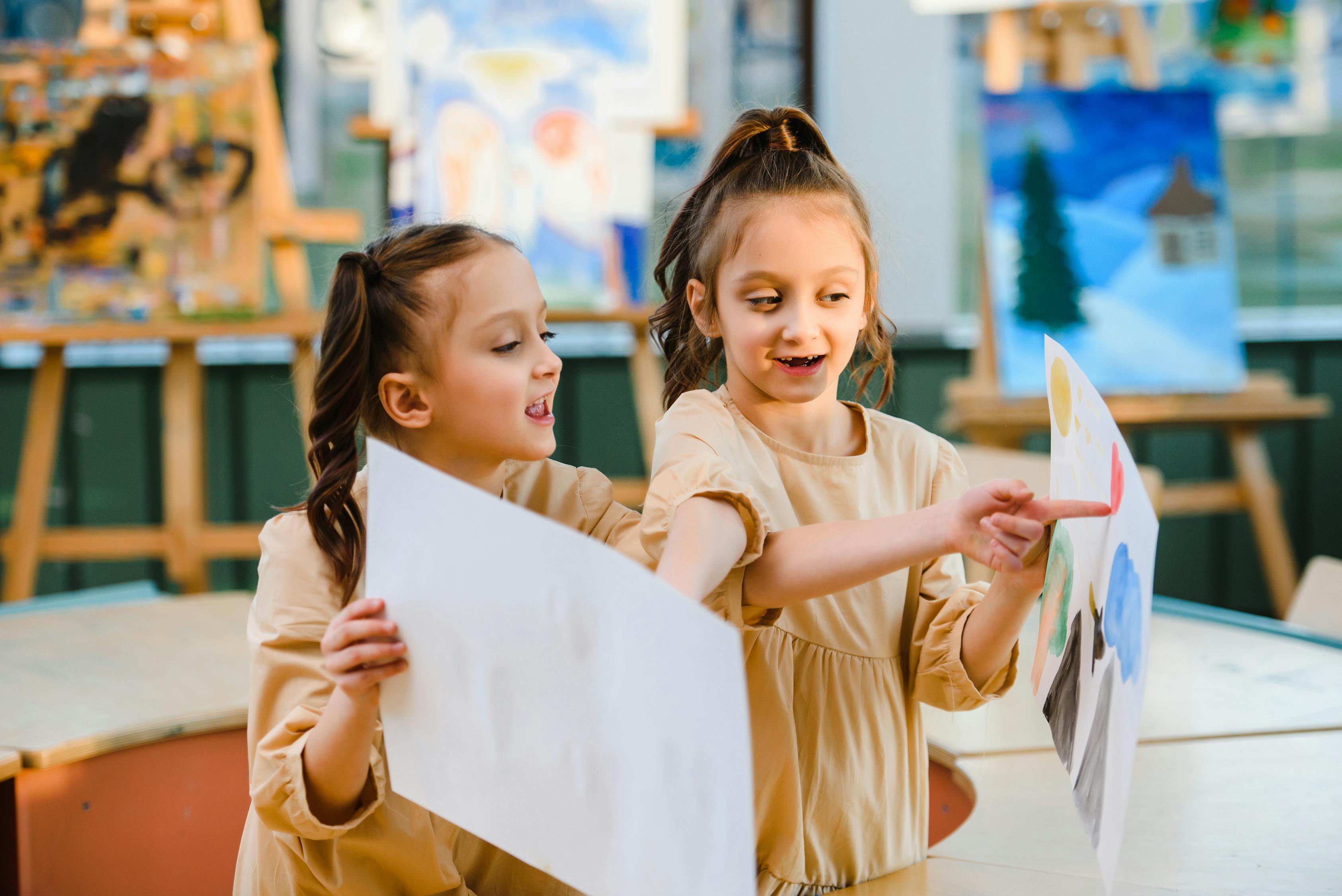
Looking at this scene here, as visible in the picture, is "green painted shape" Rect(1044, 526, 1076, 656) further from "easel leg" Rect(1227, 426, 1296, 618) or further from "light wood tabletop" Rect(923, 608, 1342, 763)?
"easel leg" Rect(1227, 426, 1296, 618)

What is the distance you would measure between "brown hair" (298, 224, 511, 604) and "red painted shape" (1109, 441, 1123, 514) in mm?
479

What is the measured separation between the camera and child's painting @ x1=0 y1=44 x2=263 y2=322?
2.61 meters

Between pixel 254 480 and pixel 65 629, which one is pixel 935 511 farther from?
pixel 254 480

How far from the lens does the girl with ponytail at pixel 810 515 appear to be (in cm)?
76

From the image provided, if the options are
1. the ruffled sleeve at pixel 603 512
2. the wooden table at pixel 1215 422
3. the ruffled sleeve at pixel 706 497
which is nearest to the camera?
the ruffled sleeve at pixel 706 497

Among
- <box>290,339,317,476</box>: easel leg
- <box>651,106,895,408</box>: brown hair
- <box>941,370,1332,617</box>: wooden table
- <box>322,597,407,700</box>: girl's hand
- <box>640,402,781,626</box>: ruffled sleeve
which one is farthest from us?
<box>941,370,1332,617</box>: wooden table

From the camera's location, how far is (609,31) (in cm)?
280

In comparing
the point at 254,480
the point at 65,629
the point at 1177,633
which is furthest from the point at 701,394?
the point at 254,480

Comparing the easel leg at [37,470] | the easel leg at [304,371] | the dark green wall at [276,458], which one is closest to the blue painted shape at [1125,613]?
the easel leg at [304,371]

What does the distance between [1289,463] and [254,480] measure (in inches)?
122

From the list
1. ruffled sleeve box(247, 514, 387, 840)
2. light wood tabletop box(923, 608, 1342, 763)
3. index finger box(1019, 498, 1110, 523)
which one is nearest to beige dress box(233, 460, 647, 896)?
ruffled sleeve box(247, 514, 387, 840)

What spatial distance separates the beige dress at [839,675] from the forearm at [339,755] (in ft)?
0.86

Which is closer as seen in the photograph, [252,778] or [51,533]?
[252,778]

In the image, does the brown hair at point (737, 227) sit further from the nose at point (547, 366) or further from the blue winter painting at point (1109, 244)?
the blue winter painting at point (1109, 244)
